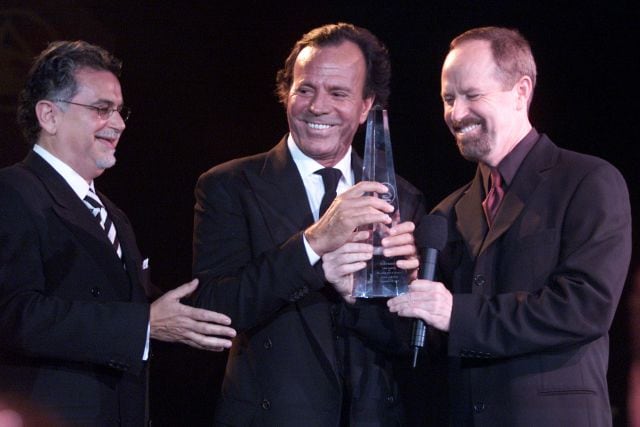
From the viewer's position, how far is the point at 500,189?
3.20 meters

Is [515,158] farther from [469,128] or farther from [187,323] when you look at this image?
[187,323]

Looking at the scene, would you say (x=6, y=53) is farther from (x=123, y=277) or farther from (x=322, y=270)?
(x=322, y=270)

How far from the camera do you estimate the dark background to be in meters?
4.49

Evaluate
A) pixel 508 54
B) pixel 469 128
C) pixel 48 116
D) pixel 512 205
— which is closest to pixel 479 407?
pixel 512 205

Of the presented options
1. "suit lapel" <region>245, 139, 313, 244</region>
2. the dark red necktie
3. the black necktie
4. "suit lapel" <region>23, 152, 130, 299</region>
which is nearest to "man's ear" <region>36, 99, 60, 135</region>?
"suit lapel" <region>23, 152, 130, 299</region>

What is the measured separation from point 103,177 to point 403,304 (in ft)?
6.60

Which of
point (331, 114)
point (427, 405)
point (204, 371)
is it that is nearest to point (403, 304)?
point (331, 114)

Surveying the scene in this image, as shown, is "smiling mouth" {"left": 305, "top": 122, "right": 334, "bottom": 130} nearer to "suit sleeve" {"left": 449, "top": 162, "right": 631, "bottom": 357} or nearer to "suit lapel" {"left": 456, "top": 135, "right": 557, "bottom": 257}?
"suit lapel" {"left": 456, "top": 135, "right": 557, "bottom": 257}

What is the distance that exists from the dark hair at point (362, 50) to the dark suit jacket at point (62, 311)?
935 mm

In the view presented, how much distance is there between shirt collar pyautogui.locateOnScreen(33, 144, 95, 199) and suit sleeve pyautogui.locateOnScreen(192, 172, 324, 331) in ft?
1.27

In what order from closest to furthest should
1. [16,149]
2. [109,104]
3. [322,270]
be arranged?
[322,270]
[109,104]
[16,149]

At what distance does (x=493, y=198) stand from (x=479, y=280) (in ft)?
1.05

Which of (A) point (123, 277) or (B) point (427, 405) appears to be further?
(B) point (427, 405)

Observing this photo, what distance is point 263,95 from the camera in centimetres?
464
